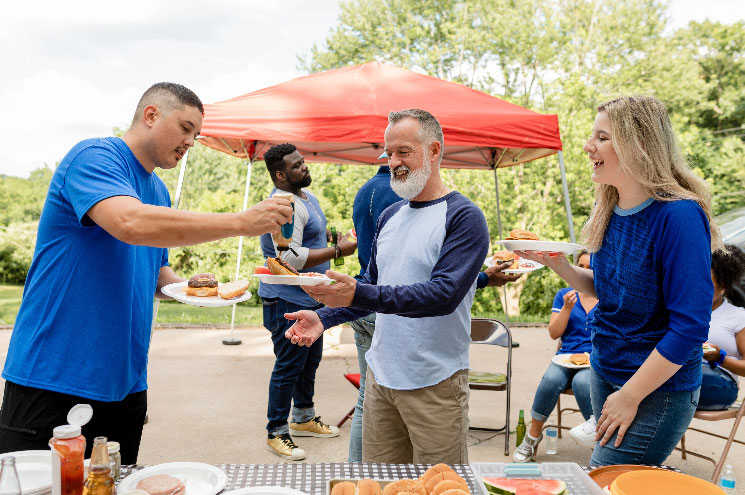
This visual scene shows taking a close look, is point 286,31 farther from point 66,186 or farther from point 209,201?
point 66,186

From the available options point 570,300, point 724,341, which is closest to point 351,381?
point 570,300

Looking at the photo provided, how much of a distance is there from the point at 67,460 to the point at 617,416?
1.59 m

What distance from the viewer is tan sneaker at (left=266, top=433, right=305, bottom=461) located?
163 inches

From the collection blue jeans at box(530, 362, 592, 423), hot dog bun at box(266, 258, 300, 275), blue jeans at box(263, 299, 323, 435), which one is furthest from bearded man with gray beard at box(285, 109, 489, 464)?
blue jeans at box(530, 362, 592, 423)

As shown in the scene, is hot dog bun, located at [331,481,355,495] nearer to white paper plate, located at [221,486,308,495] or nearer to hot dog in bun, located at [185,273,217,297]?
white paper plate, located at [221,486,308,495]

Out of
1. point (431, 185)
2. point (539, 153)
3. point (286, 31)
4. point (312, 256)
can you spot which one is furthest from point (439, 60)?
point (286, 31)

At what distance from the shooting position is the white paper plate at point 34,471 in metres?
1.36

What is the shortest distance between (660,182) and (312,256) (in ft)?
8.82

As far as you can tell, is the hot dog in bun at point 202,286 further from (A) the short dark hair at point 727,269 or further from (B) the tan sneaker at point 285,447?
(A) the short dark hair at point 727,269

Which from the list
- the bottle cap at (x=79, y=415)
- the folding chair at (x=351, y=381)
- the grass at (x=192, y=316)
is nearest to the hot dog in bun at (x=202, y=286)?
the bottle cap at (x=79, y=415)

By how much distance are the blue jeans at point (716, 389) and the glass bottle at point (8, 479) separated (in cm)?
373

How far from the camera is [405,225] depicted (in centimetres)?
233

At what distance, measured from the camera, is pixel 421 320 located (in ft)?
7.25

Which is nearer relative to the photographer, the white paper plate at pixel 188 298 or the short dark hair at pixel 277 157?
the white paper plate at pixel 188 298
